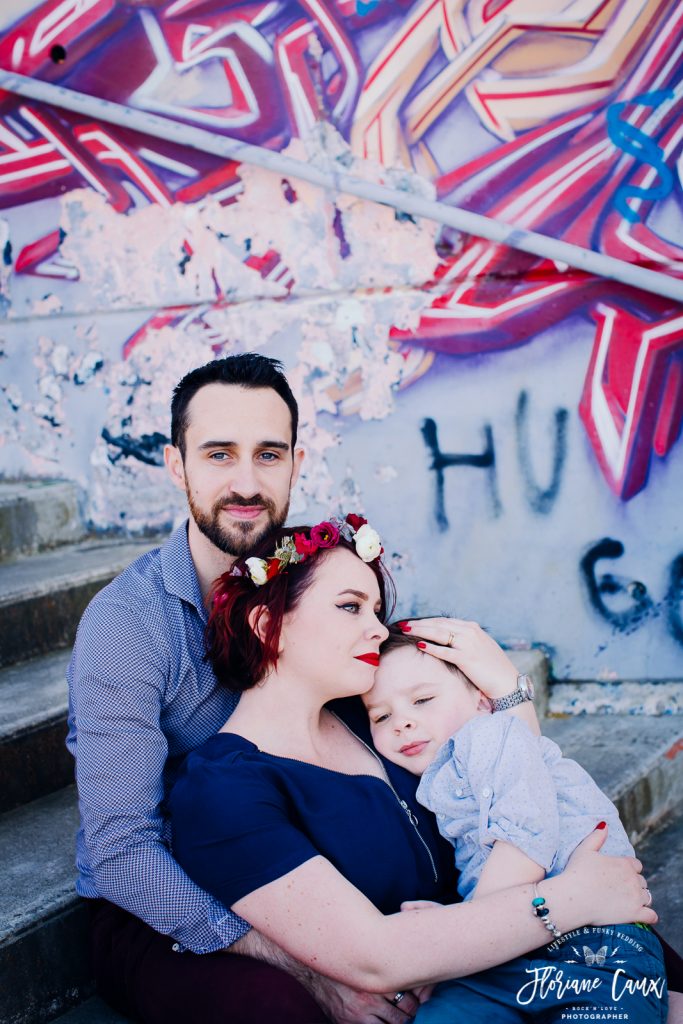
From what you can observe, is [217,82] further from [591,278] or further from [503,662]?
[503,662]

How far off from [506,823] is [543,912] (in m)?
0.18

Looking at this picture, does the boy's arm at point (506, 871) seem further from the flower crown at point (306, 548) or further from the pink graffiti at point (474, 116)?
the pink graffiti at point (474, 116)

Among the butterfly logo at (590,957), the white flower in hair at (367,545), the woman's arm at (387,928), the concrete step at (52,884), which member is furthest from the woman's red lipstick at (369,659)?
the concrete step at (52,884)

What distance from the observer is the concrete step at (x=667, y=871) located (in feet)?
9.59

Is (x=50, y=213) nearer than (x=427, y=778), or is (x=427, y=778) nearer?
(x=427, y=778)

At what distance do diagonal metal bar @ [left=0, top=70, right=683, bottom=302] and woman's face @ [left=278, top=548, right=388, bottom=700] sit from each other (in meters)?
1.85

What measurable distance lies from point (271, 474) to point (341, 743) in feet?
2.34

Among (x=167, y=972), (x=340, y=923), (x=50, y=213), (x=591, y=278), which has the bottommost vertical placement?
(x=167, y=972)

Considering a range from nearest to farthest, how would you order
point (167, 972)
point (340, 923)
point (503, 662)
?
1. point (340, 923)
2. point (167, 972)
3. point (503, 662)

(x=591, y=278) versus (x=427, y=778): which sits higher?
(x=591, y=278)

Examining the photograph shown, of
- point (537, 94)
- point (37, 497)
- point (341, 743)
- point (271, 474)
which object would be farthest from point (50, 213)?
point (341, 743)

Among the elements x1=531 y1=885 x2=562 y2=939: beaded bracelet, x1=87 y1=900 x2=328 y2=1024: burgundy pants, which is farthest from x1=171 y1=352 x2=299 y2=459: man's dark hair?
x1=531 y1=885 x2=562 y2=939: beaded bracelet

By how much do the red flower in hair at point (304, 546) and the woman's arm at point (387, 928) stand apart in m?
0.69

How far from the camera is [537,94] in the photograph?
372 cm
